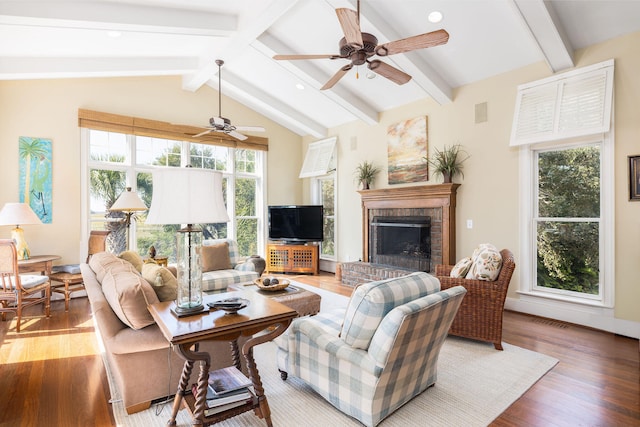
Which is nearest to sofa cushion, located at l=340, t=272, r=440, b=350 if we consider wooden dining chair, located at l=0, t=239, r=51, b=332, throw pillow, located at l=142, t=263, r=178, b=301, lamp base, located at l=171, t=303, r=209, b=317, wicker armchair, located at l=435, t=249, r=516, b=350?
lamp base, located at l=171, t=303, r=209, b=317

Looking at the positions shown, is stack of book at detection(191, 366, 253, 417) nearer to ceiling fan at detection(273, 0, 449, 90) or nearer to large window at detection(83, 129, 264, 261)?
ceiling fan at detection(273, 0, 449, 90)

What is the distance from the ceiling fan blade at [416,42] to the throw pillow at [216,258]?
3508 millimetres

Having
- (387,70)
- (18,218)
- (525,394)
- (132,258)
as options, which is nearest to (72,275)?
(18,218)

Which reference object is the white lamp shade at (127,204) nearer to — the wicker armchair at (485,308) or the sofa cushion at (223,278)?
the sofa cushion at (223,278)

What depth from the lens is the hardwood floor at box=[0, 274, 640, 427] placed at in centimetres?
213

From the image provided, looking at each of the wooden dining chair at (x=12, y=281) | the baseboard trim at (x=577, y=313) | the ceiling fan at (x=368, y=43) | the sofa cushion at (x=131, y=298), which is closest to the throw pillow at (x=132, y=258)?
the sofa cushion at (x=131, y=298)

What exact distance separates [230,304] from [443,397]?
159 centimetres

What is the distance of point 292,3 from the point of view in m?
3.70

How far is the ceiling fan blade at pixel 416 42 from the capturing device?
2.49 metres

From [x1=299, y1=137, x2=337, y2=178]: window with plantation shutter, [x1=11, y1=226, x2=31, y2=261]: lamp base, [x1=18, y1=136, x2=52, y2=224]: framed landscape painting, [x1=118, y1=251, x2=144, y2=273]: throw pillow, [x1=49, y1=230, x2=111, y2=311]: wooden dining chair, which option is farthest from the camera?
[x1=299, y1=137, x2=337, y2=178]: window with plantation shutter

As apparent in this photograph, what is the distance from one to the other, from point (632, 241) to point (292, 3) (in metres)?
4.31

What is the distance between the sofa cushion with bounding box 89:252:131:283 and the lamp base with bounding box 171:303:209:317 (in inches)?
33.6

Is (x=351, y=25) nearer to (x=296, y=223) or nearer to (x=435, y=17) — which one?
(x=435, y=17)

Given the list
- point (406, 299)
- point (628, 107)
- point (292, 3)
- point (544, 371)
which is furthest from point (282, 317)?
point (628, 107)
